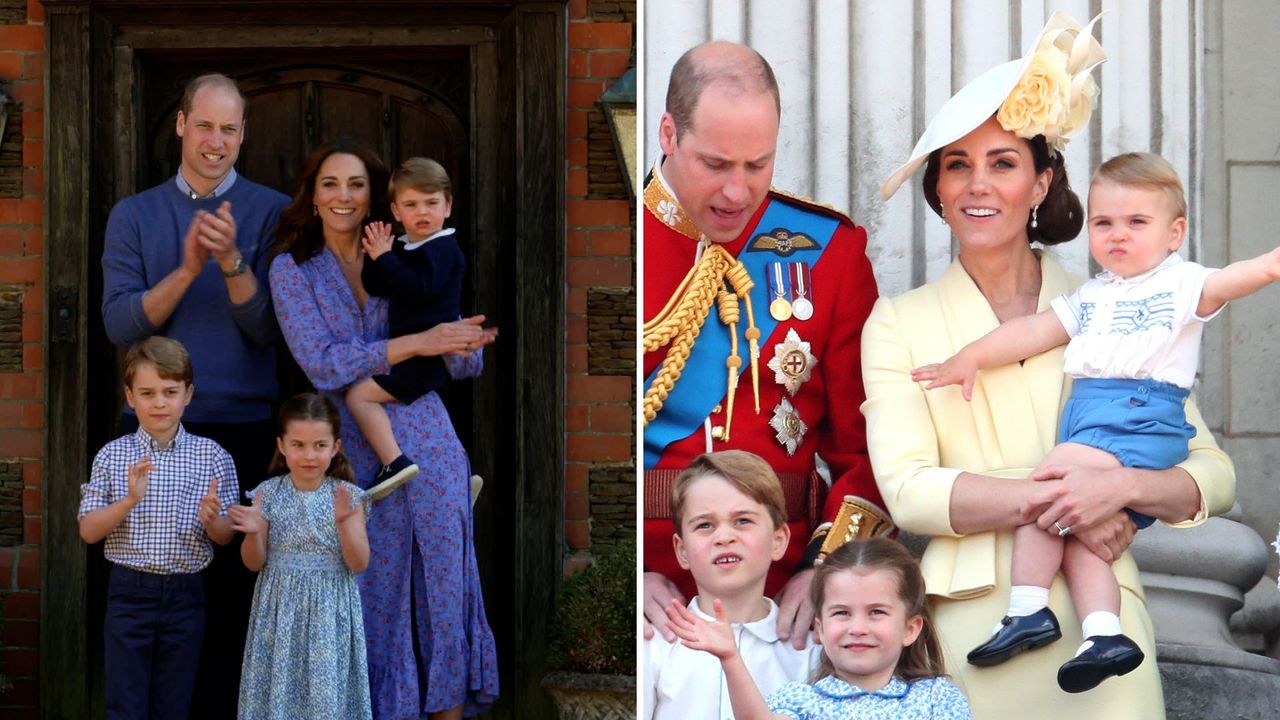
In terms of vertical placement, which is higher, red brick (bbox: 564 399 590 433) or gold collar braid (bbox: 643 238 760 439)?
gold collar braid (bbox: 643 238 760 439)

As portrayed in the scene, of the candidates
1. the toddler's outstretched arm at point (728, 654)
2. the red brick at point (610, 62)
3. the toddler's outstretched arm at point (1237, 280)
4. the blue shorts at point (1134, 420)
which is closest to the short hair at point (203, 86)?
the red brick at point (610, 62)

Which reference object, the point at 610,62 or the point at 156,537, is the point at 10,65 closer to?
the point at 156,537

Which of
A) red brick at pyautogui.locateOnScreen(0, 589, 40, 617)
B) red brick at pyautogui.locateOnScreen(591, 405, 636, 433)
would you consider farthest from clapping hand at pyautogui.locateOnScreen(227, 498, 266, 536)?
red brick at pyautogui.locateOnScreen(591, 405, 636, 433)

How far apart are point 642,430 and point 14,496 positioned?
220 centimetres

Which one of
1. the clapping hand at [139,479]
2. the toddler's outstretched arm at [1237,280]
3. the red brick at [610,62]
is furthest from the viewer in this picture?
the red brick at [610,62]

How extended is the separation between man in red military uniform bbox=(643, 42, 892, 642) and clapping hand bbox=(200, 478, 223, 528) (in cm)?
124

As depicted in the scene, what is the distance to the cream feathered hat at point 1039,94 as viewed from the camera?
307cm

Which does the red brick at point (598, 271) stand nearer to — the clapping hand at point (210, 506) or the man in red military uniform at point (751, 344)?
the clapping hand at point (210, 506)

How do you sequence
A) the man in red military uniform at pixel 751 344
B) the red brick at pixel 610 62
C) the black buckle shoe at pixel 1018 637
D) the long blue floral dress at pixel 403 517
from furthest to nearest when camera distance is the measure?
the red brick at pixel 610 62
the long blue floral dress at pixel 403 517
the man in red military uniform at pixel 751 344
the black buckle shoe at pixel 1018 637

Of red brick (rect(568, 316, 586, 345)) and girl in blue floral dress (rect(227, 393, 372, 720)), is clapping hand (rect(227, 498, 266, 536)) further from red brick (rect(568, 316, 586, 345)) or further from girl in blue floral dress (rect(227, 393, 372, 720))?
red brick (rect(568, 316, 586, 345))

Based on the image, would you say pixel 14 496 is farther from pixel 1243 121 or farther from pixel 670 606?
pixel 1243 121

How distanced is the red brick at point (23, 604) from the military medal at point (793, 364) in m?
2.36

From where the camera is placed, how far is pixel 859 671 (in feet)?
9.91

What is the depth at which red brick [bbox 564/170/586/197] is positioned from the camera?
4.80 m
